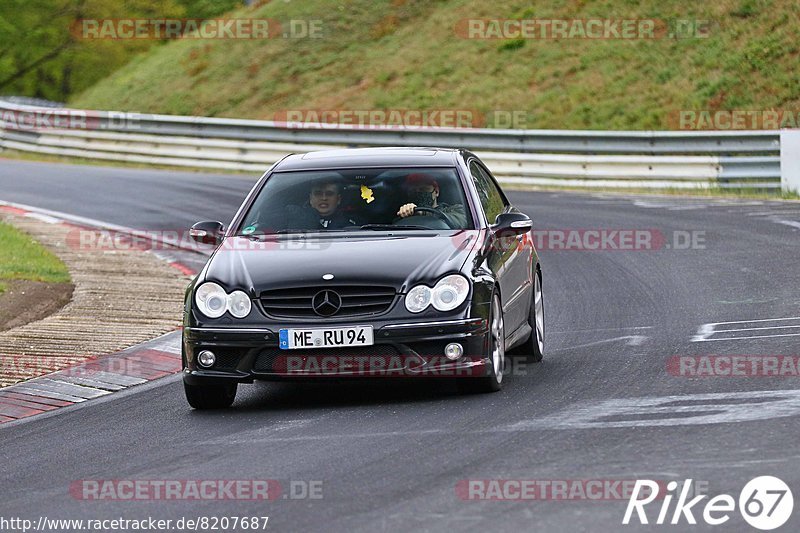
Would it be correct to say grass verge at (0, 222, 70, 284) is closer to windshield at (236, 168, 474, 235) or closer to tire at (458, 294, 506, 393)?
windshield at (236, 168, 474, 235)

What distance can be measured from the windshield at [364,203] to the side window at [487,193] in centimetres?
27

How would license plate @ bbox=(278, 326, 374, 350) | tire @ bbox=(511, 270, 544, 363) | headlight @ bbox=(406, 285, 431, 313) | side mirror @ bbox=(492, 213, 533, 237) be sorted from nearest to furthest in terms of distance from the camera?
license plate @ bbox=(278, 326, 374, 350), headlight @ bbox=(406, 285, 431, 313), side mirror @ bbox=(492, 213, 533, 237), tire @ bbox=(511, 270, 544, 363)

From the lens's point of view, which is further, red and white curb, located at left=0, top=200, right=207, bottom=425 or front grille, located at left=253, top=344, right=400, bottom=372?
red and white curb, located at left=0, top=200, right=207, bottom=425

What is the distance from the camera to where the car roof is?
33.0ft

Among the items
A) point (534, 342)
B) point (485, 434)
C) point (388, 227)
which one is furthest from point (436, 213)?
point (485, 434)

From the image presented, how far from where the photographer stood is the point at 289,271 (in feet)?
28.8

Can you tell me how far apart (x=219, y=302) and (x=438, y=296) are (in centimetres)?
132

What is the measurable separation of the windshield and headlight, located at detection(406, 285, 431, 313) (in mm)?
956

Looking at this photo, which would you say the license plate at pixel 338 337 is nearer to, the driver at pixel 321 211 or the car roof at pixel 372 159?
the driver at pixel 321 211

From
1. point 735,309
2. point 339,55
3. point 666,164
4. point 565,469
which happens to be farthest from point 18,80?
point 565,469

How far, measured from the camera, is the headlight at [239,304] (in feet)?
28.6

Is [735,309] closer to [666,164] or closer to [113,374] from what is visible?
[113,374]

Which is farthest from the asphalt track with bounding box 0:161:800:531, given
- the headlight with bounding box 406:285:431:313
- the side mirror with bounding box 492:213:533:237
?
the side mirror with bounding box 492:213:533:237

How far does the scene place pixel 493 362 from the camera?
28.9 feet
